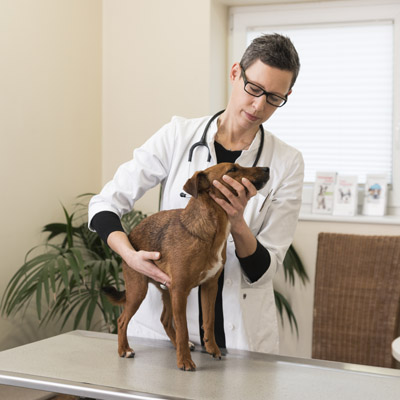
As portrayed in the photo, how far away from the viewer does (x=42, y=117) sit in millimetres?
2875

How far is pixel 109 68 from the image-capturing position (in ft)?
11.1

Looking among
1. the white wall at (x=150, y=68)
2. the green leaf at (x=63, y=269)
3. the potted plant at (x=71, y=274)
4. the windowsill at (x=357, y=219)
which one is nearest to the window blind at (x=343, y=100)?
the windowsill at (x=357, y=219)

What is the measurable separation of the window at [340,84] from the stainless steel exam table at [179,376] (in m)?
2.20

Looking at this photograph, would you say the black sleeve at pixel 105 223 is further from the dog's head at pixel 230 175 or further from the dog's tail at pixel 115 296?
the dog's head at pixel 230 175

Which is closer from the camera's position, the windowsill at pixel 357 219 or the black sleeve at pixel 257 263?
the black sleeve at pixel 257 263

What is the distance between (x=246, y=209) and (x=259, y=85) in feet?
1.21

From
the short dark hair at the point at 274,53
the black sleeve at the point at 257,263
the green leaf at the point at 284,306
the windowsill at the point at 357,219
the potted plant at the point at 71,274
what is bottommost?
the green leaf at the point at 284,306

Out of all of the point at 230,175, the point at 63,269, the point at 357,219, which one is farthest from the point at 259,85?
the point at 357,219

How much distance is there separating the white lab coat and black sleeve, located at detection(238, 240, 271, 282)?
42mm

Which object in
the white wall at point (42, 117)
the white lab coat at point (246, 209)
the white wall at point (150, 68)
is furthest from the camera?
the white wall at point (150, 68)

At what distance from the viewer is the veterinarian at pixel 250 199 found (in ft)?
4.83

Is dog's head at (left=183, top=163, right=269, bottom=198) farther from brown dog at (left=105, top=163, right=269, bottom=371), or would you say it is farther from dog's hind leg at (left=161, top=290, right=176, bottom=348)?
dog's hind leg at (left=161, top=290, right=176, bottom=348)

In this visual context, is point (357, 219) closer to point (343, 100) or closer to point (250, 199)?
point (343, 100)

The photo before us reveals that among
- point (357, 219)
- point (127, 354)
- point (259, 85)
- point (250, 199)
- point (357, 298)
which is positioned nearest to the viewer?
point (127, 354)
